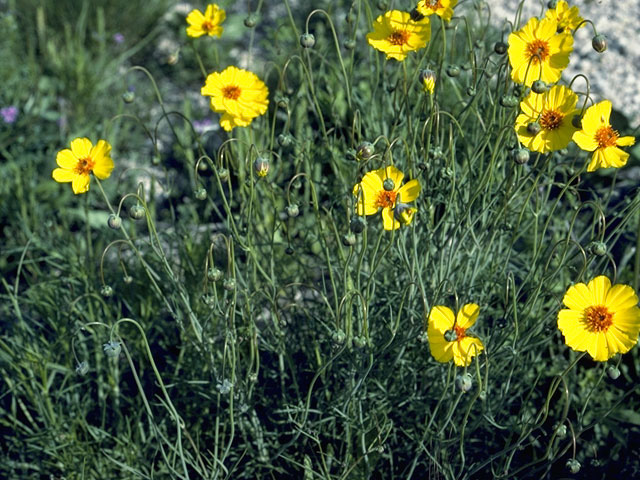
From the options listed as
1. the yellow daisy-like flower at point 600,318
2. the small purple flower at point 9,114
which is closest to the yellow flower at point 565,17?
the yellow daisy-like flower at point 600,318

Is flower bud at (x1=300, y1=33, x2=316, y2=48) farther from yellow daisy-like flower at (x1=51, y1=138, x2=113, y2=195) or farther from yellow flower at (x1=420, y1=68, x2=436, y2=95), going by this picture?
yellow daisy-like flower at (x1=51, y1=138, x2=113, y2=195)

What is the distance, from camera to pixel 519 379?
2027 millimetres

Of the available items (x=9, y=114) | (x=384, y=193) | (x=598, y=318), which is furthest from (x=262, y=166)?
(x=9, y=114)

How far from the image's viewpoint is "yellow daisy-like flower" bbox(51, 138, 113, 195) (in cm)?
171

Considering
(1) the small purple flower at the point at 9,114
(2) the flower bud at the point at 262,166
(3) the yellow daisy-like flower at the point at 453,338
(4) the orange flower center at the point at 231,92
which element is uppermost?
(4) the orange flower center at the point at 231,92

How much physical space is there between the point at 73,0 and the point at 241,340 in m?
3.01

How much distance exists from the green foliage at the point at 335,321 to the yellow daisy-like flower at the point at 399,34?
1.9 inches

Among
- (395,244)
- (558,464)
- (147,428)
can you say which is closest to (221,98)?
(395,244)

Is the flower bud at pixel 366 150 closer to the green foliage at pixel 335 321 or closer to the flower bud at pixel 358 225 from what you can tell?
the green foliage at pixel 335 321

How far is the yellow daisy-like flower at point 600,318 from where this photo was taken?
1405mm

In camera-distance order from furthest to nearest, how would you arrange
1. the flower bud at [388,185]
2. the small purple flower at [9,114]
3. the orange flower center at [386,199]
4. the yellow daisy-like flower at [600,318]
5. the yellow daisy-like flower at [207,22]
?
the small purple flower at [9,114] → the yellow daisy-like flower at [207,22] → the orange flower center at [386,199] → the flower bud at [388,185] → the yellow daisy-like flower at [600,318]

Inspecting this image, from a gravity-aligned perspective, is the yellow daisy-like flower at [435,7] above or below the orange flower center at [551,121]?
above

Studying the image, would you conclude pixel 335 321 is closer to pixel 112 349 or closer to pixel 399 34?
pixel 112 349

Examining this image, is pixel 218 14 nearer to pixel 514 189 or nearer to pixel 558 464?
pixel 514 189
